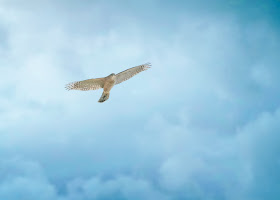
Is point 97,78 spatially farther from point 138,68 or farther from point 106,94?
point 138,68

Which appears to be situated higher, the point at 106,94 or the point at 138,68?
the point at 138,68

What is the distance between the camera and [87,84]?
29.0 metres

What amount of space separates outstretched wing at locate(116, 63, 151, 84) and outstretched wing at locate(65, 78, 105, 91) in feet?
4.77

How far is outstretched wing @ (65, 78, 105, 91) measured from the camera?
2870cm

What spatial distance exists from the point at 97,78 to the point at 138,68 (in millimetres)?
3835

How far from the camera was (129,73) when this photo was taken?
1187 inches

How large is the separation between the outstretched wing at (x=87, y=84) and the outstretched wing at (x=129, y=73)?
1.46 metres

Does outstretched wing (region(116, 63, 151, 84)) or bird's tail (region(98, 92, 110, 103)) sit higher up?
outstretched wing (region(116, 63, 151, 84))

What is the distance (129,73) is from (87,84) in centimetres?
356

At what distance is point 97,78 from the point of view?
28438mm

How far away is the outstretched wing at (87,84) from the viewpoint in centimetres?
2870

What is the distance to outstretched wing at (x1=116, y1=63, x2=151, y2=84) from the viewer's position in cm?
2950

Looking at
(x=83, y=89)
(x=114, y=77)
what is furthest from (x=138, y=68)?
(x=83, y=89)

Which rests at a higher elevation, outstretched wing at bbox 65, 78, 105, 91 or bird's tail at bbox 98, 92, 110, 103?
outstretched wing at bbox 65, 78, 105, 91
